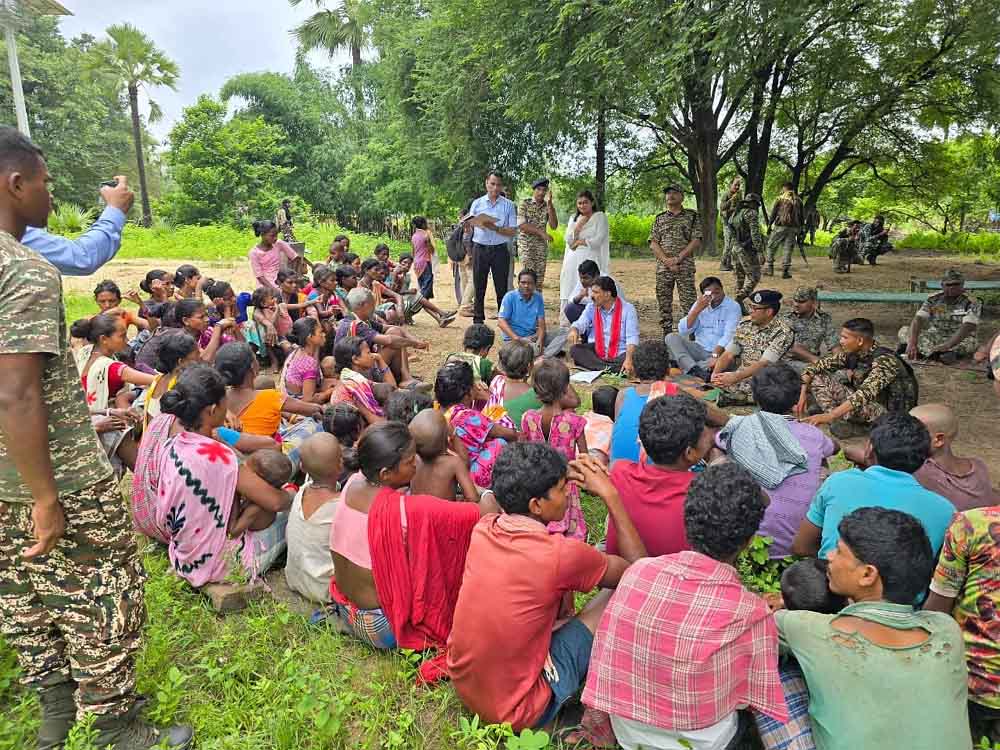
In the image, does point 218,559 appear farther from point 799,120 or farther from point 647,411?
point 799,120

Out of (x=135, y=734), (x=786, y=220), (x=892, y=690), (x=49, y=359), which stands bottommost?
(x=135, y=734)

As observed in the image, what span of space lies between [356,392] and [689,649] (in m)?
2.87

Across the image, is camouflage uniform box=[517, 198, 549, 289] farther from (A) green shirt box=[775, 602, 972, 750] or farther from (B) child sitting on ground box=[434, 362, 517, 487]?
(A) green shirt box=[775, 602, 972, 750]

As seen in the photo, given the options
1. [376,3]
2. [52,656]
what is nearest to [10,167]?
[52,656]

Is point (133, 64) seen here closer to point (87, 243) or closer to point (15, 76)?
point (15, 76)

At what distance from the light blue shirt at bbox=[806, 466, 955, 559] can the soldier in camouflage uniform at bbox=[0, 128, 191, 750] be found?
2.53 meters

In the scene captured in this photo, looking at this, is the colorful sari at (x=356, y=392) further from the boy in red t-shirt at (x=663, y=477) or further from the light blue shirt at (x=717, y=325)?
the light blue shirt at (x=717, y=325)

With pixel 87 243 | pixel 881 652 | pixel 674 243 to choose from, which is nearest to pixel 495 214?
pixel 674 243

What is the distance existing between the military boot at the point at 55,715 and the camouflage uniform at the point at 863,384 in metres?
4.71

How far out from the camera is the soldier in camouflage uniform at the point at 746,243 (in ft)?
32.5

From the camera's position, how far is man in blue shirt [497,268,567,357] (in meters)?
6.96

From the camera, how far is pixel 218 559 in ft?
10.2

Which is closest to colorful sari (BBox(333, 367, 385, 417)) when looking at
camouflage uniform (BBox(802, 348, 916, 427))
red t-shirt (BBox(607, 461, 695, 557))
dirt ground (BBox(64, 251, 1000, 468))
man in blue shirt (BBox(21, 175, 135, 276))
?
man in blue shirt (BBox(21, 175, 135, 276))

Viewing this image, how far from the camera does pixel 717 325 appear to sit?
6422 millimetres
